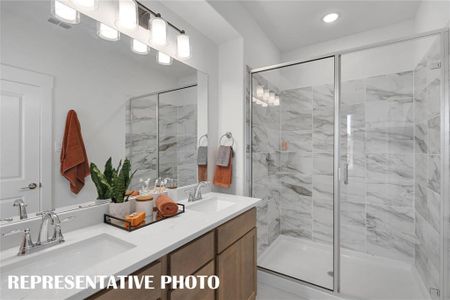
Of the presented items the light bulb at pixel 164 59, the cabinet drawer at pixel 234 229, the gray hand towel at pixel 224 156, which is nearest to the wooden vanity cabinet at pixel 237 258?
the cabinet drawer at pixel 234 229

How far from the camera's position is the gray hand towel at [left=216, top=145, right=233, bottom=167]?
2031mm

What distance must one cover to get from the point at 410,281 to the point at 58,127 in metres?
3.09

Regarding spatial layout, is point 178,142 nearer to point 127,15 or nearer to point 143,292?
point 127,15

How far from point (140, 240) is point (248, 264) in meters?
0.93

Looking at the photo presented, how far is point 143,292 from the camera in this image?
0.82 meters

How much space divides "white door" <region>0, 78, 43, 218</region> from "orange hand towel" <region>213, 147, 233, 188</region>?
1329 mm

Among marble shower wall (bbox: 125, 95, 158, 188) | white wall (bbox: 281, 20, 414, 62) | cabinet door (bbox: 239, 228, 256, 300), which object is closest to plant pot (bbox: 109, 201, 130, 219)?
marble shower wall (bbox: 125, 95, 158, 188)

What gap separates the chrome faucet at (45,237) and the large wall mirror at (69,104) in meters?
0.12

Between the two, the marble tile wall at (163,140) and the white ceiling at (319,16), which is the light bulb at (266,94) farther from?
the marble tile wall at (163,140)

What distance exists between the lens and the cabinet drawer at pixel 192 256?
0.97 m

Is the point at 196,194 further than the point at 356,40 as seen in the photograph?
No

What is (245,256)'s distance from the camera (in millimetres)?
1541

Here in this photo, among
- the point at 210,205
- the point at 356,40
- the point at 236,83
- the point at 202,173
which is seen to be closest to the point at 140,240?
the point at 210,205

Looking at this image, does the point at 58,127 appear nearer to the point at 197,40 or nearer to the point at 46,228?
the point at 46,228
